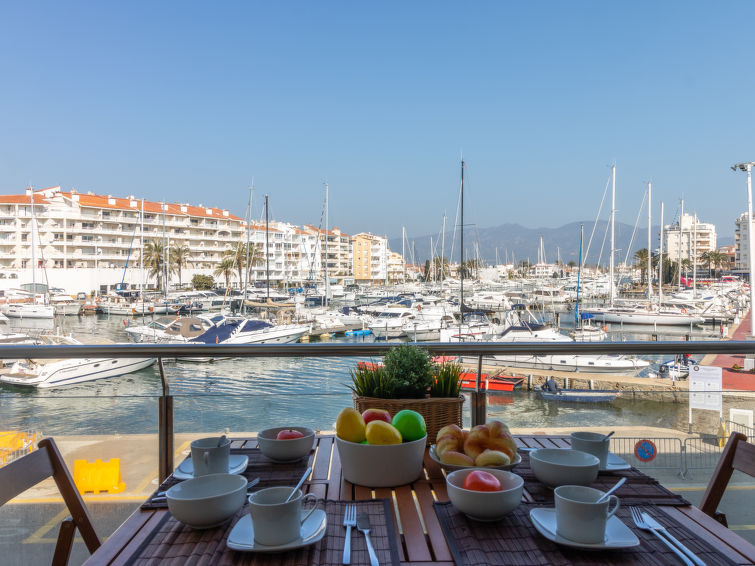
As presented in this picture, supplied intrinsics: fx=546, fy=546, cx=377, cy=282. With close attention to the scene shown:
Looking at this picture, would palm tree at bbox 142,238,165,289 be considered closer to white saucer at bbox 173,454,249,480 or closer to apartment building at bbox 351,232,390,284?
apartment building at bbox 351,232,390,284

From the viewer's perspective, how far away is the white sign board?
2.45 meters

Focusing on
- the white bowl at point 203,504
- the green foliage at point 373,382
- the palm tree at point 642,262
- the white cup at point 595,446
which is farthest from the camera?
the palm tree at point 642,262

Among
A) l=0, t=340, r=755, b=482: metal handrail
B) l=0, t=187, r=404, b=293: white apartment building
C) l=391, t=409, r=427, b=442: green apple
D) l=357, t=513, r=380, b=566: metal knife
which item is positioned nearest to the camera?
l=357, t=513, r=380, b=566: metal knife

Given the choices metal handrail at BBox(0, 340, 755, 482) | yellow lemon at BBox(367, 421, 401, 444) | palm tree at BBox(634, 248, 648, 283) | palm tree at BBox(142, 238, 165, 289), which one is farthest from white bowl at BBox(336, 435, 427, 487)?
palm tree at BBox(634, 248, 648, 283)

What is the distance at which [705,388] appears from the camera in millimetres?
2598

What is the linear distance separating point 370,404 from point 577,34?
3324 centimetres

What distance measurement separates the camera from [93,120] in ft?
253

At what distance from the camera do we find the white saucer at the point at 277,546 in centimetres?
99

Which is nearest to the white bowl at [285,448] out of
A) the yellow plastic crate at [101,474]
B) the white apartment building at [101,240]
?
the yellow plastic crate at [101,474]

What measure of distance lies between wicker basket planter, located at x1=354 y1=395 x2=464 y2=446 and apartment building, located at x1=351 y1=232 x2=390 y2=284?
84.7m

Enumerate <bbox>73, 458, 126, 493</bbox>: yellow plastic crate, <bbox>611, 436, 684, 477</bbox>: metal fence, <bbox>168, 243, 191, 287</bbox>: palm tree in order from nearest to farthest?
<bbox>611, 436, 684, 477</bbox>: metal fence → <bbox>73, 458, 126, 493</bbox>: yellow plastic crate → <bbox>168, 243, 191, 287</bbox>: palm tree

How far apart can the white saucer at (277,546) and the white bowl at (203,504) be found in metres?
0.04

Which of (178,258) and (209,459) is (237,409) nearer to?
(209,459)

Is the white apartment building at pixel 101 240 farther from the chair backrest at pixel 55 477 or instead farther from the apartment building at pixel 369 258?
the chair backrest at pixel 55 477
